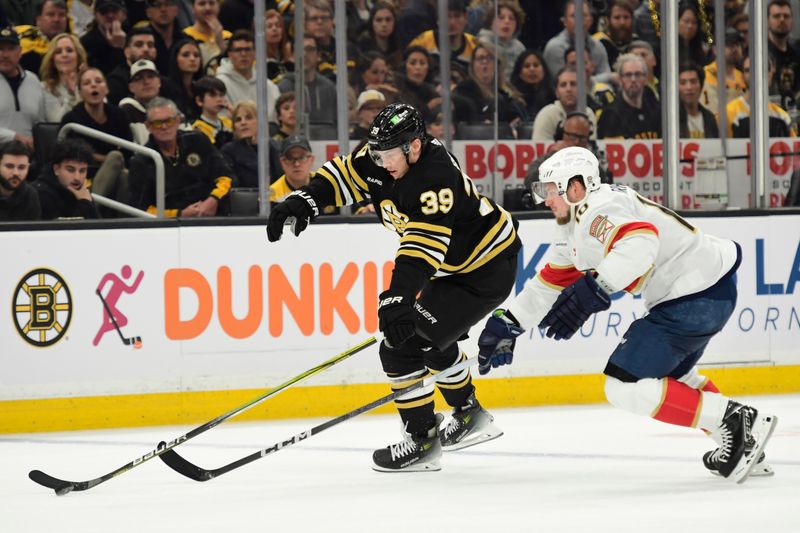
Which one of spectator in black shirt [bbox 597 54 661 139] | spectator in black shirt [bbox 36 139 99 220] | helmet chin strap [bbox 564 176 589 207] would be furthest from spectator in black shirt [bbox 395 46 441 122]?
helmet chin strap [bbox 564 176 589 207]

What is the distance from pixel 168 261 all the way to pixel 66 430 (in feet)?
2.80

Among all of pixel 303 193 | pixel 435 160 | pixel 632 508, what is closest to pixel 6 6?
pixel 303 193

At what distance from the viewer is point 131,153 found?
634 centimetres

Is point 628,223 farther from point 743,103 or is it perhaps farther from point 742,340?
point 743,103

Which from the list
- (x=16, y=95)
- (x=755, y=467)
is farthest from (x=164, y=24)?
(x=755, y=467)

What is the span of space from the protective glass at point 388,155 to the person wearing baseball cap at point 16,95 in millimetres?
2584

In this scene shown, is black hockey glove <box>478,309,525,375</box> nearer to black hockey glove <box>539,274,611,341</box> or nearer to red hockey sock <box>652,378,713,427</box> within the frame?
black hockey glove <box>539,274,611,341</box>

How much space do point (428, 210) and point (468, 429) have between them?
1.04 meters

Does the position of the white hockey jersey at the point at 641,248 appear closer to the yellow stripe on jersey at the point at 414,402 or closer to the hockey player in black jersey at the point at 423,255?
the hockey player in black jersey at the point at 423,255

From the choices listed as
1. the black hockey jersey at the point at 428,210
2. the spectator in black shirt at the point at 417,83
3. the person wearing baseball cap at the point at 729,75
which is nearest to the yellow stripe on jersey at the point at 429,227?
the black hockey jersey at the point at 428,210

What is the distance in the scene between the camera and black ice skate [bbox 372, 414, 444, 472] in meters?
4.37

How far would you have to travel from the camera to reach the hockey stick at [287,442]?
4059mm

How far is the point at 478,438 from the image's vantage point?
187 inches

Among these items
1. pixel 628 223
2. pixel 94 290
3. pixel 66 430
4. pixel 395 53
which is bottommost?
pixel 66 430
